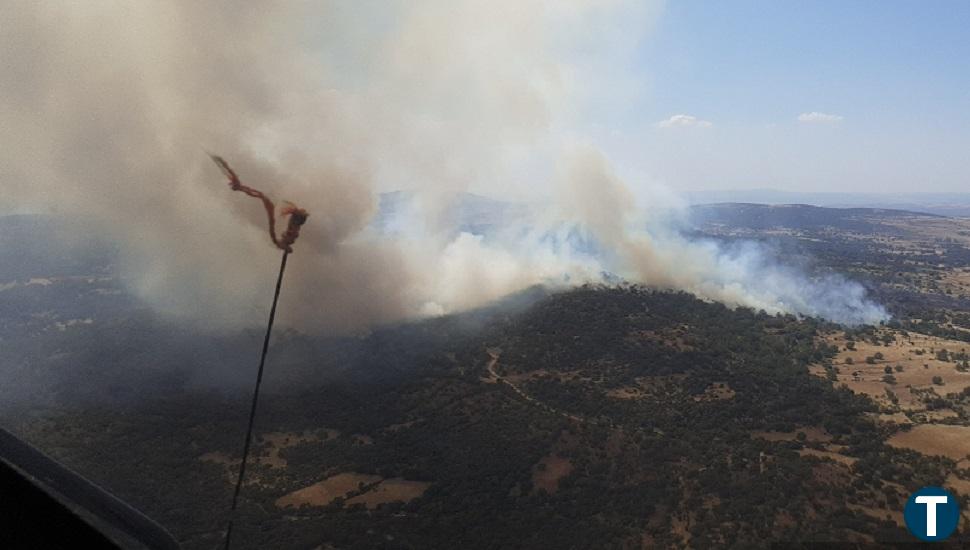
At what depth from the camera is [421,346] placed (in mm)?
65562

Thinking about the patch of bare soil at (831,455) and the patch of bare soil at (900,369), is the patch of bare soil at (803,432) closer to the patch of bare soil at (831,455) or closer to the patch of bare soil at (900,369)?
the patch of bare soil at (831,455)

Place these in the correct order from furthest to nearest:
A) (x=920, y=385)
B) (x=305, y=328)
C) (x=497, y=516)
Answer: (x=305, y=328) → (x=920, y=385) → (x=497, y=516)

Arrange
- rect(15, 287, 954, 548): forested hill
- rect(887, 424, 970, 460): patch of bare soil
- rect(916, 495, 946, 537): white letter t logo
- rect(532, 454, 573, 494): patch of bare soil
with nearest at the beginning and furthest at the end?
rect(916, 495, 946, 537): white letter t logo → rect(15, 287, 954, 548): forested hill → rect(532, 454, 573, 494): patch of bare soil → rect(887, 424, 970, 460): patch of bare soil

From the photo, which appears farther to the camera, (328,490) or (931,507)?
(328,490)

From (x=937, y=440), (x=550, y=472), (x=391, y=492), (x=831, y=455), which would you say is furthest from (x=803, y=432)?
(x=391, y=492)

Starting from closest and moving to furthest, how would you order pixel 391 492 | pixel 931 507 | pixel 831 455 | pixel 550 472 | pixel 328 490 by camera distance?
pixel 931 507 → pixel 391 492 → pixel 328 490 → pixel 550 472 → pixel 831 455

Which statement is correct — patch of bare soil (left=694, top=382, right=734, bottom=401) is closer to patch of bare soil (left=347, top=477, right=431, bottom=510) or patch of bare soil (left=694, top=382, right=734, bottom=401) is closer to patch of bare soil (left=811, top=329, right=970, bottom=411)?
patch of bare soil (left=811, top=329, right=970, bottom=411)

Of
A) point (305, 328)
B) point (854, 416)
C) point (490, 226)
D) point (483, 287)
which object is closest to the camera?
point (854, 416)

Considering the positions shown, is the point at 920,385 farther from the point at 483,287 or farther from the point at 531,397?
the point at 483,287

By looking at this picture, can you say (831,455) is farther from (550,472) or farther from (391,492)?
(391,492)

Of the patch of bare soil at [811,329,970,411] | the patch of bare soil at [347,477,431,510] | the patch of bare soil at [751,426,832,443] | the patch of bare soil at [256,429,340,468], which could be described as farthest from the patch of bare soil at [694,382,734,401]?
the patch of bare soil at [256,429,340,468]

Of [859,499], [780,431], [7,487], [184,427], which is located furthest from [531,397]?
[7,487]

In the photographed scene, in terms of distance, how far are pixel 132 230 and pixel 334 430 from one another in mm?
42469

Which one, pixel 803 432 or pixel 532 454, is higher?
pixel 532 454
